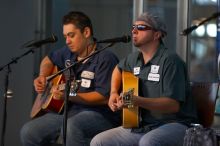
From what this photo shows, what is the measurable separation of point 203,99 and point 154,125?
16.0 inches

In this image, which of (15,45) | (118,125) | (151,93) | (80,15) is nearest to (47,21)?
(15,45)

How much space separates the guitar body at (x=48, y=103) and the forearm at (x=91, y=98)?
0.17 metres

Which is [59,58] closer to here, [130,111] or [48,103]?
[48,103]

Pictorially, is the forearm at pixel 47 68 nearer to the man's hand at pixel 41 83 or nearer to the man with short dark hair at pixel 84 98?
the man's hand at pixel 41 83

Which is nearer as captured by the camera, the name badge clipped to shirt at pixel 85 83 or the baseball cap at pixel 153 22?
the baseball cap at pixel 153 22

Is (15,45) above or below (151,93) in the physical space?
above

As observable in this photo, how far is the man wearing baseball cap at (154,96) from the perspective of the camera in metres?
3.10

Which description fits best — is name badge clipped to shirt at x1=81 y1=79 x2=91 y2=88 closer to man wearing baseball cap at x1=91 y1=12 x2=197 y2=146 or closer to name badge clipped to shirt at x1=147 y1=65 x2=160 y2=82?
man wearing baseball cap at x1=91 y1=12 x2=197 y2=146

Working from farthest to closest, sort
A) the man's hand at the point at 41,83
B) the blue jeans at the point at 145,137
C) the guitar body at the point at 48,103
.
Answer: the man's hand at the point at 41,83 < the guitar body at the point at 48,103 < the blue jeans at the point at 145,137

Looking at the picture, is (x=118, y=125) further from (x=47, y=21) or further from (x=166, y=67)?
(x=47, y=21)

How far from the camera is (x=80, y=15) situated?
3.73m

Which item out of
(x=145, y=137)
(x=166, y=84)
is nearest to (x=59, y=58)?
(x=166, y=84)

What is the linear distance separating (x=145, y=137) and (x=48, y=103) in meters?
1.00

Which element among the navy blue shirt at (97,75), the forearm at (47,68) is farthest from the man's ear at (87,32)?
the forearm at (47,68)
